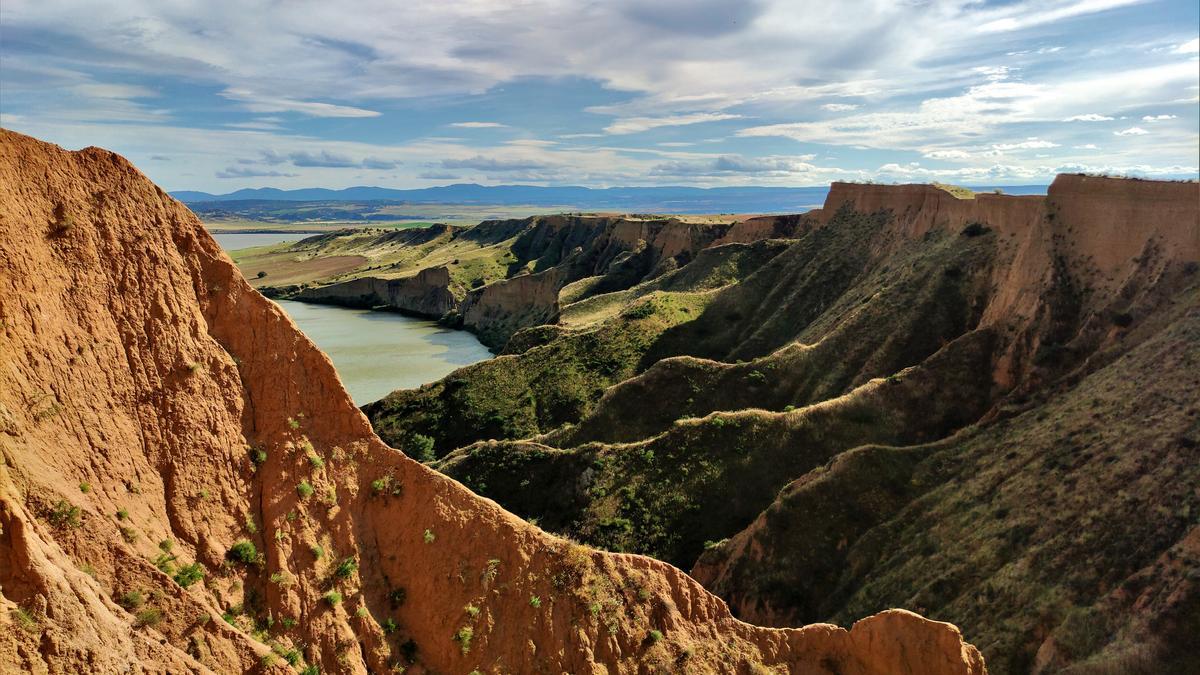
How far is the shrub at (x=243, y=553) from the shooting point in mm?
14305

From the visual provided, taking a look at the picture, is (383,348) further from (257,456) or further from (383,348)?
(257,456)

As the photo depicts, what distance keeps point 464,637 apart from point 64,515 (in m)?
7.88

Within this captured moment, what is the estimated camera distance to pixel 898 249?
63.7m

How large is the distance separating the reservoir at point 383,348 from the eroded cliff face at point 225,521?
55.6m

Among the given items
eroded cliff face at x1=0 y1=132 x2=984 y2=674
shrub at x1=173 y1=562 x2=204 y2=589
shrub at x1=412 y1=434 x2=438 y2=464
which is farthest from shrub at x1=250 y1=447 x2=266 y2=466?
shrub at x1=412 y1=434 x2=438 y2=464

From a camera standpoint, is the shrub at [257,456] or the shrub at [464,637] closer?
the shrub at [257,456]

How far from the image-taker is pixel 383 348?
10412cm

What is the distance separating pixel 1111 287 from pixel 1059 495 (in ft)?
64.8

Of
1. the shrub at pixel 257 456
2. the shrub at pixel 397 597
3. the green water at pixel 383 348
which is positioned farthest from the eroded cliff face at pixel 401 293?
the shrub at pixel 397 597

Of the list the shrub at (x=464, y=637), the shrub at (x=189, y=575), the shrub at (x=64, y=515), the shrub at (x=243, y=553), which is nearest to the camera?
the shrub at (x=64, y=515)

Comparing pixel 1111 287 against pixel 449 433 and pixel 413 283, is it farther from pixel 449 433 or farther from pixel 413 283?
pixel 413 283

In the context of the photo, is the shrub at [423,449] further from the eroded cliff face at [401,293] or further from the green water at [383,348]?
the eroded cliff face at [401,293]

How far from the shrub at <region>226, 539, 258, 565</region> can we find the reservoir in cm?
5752

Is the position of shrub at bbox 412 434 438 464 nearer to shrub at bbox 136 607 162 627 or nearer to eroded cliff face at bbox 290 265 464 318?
shrub at bbox 136 607 162 627
